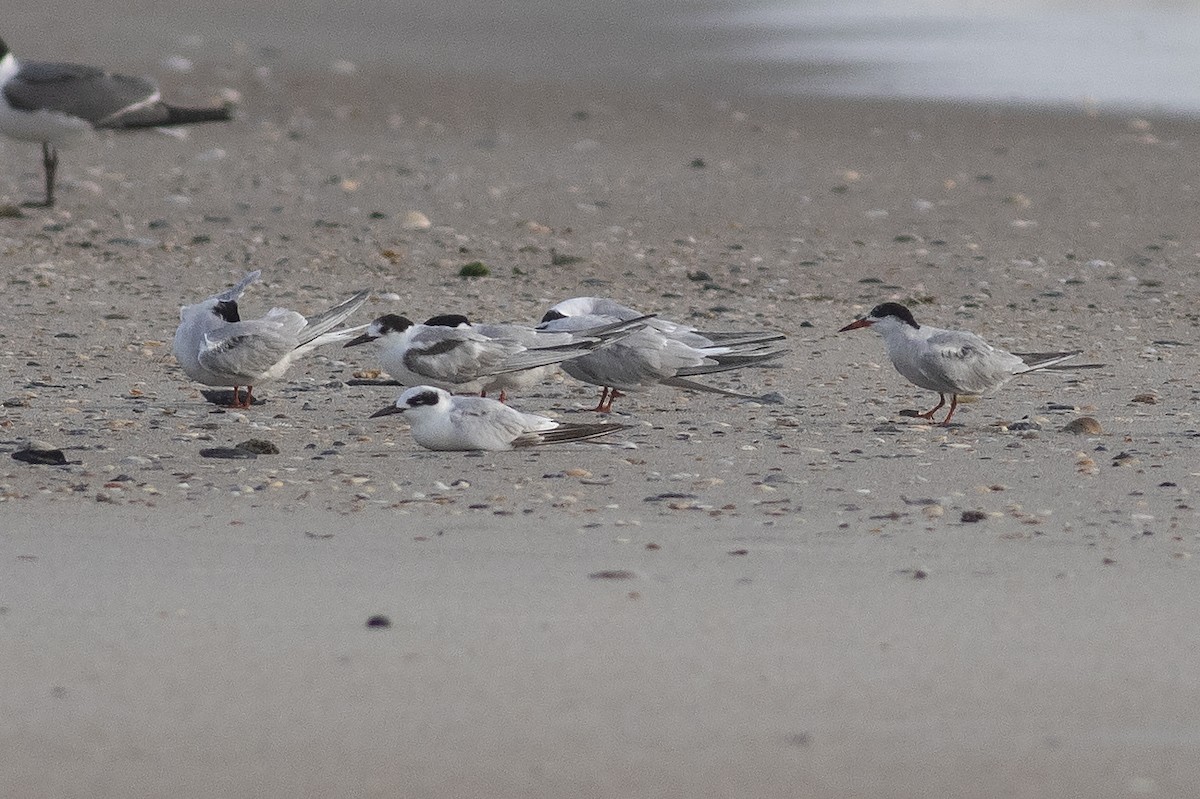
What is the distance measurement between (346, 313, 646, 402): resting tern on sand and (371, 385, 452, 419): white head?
0.63 metres

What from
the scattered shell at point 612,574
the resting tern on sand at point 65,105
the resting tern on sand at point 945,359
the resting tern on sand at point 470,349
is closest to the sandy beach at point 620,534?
the scattered shell at point 612,574

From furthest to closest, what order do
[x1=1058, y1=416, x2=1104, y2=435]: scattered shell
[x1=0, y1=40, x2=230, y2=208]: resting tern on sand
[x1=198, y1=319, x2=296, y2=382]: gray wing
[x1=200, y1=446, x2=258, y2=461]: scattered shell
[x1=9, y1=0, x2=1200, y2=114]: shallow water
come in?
[x1=9, y1=0, x2=1200, y2=114]: shallow water < [x1=0, y1=40, x2=230, y2=208]: resting tern on sand < [x1=198, y1=319, x2=296, y2=382]: gray wing < [x1=1058, y1=416, x2=1104, y2=435]: scattered shell < [x1=200, y1=446, x2=258, y2=461]: scattered shell

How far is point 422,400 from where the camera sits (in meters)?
5.14

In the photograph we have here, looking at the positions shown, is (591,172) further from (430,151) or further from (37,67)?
(37,67)

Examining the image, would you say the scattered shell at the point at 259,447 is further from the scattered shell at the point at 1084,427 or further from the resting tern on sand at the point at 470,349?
the scattered shell at the point at 1084,427

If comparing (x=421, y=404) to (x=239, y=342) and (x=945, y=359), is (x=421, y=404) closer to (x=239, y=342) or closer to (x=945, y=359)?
(x=239, y=342)

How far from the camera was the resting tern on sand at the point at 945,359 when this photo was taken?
573cm

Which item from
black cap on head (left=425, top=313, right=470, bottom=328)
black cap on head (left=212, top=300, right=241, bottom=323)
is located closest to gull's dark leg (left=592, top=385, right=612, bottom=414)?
black cap on head (left=425, top=313, right=470, bottom=328)

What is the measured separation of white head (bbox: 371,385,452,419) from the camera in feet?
16.9

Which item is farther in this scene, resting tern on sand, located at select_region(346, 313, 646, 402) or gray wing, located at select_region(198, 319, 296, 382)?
resting tern on sand, located at select_region(346, 313, 646, 402)

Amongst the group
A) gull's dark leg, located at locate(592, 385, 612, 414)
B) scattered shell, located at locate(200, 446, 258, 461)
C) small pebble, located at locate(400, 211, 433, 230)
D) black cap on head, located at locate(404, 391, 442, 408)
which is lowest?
small pebble, located at locate(400, 211, 433, 230)

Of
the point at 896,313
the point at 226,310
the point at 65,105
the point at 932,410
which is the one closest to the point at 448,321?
the point at 226,310

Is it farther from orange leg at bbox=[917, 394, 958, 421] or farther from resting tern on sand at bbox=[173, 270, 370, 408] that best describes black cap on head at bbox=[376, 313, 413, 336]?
orange leg at bbox=[917, 394, 958, 421]

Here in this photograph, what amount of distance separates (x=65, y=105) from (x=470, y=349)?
492 cm
